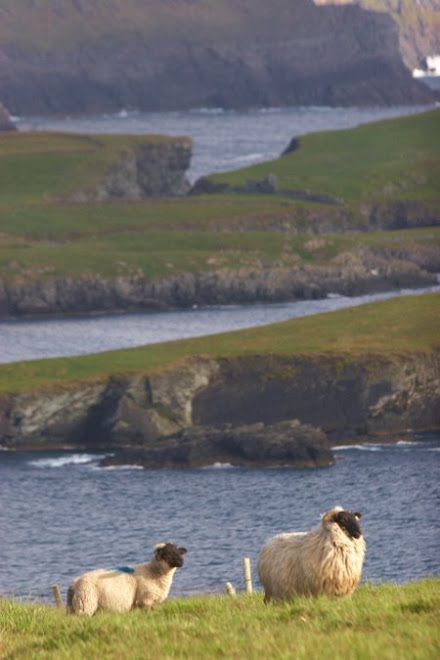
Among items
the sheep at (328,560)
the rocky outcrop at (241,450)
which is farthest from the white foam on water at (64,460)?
the sheep at (328,560)

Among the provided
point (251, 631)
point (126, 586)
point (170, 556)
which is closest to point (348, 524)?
point (170, 556)

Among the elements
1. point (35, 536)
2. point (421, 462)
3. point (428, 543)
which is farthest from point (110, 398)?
point (428, 543)

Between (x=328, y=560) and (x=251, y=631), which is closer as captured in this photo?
(x=251, y=631)

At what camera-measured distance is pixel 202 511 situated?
280 feet

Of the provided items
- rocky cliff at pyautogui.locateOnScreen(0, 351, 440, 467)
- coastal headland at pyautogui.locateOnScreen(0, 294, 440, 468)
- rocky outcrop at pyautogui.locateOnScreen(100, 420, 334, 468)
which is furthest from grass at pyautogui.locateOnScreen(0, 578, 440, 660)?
rocky cliff at pyautogui.locateOnScreen(0, 351, 440, 467)

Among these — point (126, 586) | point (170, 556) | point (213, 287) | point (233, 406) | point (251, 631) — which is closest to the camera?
point (251, 631)

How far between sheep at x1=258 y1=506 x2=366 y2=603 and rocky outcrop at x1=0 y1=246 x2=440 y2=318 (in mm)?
129759

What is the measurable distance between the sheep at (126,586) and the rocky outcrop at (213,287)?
418ft

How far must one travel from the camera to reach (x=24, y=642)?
80.1ft

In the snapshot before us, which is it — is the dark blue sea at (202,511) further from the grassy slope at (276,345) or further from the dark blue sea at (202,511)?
the grassy slope at (276,345)

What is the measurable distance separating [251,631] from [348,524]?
4519mm

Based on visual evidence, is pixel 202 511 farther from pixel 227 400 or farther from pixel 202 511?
pixel 227 400

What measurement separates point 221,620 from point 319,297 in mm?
142027

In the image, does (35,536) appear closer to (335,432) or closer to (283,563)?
(335,432)
